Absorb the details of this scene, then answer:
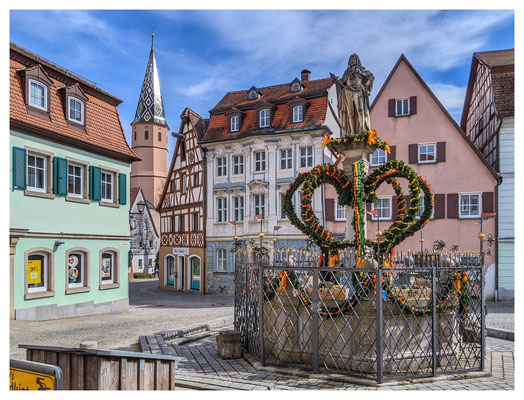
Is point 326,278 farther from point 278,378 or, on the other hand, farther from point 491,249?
point 491,249

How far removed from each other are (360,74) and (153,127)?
4034 centimetres

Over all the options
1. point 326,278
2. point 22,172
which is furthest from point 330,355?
point 22,172

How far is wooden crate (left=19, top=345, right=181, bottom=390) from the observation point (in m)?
4.19

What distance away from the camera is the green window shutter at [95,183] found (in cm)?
1427

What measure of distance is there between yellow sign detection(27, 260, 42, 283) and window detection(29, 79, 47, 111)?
3.86 meters

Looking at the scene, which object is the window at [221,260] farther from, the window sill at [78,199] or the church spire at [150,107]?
the church spire at [150,107]

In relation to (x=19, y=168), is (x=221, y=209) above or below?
below

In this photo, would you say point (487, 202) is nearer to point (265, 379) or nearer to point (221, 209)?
point (221, 209)

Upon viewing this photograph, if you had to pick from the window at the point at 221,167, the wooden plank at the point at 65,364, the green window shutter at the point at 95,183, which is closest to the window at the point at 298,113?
the window at the point at 221,167

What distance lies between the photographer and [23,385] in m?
3.56

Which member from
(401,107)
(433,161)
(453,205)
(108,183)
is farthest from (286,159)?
(108,183)

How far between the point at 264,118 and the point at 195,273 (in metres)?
7.65

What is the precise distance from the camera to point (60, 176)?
1312cm

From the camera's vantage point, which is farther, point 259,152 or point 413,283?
point 259,152
